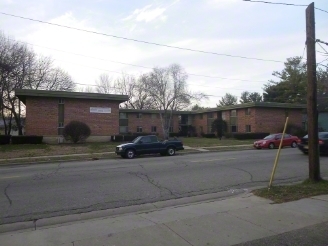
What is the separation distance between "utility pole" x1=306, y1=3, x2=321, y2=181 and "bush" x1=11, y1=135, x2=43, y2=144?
2558cm

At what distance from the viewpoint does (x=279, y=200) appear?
290 inches

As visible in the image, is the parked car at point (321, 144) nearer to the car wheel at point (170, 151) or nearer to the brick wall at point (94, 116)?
the car wheel at point (170, 151)

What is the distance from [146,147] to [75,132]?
10.8 meters

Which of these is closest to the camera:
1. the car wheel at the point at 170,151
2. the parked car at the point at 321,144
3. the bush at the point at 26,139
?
the parked car at the point at 321,144

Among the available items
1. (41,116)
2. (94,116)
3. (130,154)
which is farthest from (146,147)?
(41,116)

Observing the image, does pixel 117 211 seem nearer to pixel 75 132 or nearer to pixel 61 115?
pixel 75 132

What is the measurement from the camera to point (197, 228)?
540 cm

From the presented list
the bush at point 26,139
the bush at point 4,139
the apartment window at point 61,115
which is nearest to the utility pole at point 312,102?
the bush at point 26,139

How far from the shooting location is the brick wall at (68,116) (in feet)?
100

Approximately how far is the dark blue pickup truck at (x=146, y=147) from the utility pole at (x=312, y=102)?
41.0ft

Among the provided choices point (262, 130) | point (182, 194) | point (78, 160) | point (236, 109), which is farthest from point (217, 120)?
point (182, 194)

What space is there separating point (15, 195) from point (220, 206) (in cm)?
552

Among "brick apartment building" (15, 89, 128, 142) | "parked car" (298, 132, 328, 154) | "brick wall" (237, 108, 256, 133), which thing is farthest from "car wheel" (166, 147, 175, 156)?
"brick wall" (237, 108, 256, 133)

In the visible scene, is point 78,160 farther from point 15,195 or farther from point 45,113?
point 45,113
